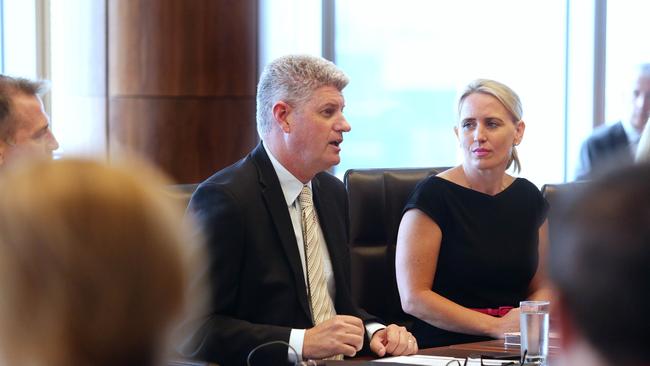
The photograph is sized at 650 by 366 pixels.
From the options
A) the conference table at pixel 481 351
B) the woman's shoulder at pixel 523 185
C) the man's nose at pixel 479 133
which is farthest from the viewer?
the woman's shoulder at pixel 523 185

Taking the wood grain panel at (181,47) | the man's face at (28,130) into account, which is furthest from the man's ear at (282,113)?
the wood grain panel at (181,47)

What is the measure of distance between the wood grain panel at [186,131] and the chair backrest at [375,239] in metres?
2.54

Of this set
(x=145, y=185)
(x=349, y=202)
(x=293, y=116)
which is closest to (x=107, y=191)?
(x=145, y=185)

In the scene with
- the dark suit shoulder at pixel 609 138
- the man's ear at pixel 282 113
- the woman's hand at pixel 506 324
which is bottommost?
the woman's hand at pixel 506 324

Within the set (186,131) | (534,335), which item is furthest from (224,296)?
(186,131)

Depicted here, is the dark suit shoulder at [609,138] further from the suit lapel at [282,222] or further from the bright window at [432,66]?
the suit lapel at [282,222]

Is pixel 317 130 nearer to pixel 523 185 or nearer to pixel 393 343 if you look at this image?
pixel 393 343

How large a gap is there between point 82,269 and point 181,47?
5.54 m

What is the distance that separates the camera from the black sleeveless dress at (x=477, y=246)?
3635mm

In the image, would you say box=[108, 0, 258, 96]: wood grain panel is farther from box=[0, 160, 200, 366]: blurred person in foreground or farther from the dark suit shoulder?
box=[0, 160, 200, 366]: blurred person in foreground

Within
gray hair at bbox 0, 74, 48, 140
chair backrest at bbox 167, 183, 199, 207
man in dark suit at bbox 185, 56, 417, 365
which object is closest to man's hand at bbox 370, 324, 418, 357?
man in dark suit at bbox 185, 56, 417, 365

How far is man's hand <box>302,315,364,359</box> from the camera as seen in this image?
282 cm

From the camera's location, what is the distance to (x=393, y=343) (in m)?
2.97

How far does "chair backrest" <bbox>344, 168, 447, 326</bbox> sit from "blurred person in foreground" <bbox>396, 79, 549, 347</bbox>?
0.11 meters
